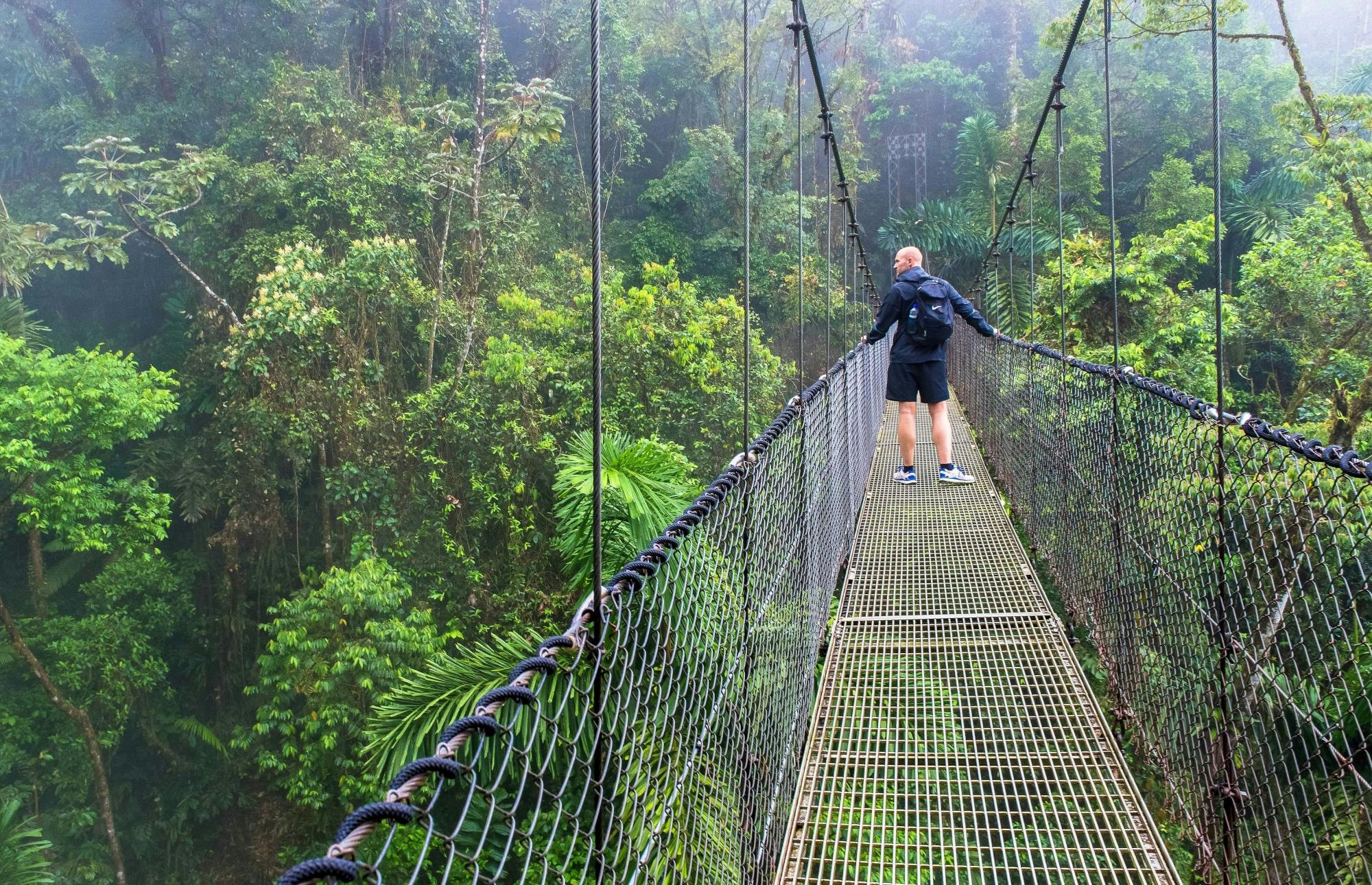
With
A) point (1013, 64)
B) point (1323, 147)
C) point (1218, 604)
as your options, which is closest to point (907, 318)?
point (1218, 604)

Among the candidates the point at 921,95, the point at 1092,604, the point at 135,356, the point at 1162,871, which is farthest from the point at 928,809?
the point at 921,95

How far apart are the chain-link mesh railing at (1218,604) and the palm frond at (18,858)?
6.30 meters

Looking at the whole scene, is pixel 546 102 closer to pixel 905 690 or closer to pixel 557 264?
pixel 557 264

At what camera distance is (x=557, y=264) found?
427 inches

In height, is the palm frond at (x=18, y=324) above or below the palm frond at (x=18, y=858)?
above

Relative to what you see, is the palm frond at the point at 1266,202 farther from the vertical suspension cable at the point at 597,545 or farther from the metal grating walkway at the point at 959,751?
the vertical suspension cable at the point at 597,545

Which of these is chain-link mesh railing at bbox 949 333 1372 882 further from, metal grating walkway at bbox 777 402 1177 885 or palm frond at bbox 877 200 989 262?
palm frond at bbox 877 200 989 262

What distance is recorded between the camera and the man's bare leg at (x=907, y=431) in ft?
10.4

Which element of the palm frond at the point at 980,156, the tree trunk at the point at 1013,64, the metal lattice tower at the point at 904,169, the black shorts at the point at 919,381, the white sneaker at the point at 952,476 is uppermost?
the tree trunk at the point at 1013,64

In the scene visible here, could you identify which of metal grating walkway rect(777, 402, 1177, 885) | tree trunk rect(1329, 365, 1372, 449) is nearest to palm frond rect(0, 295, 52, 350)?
metal grating walkway rect(777, 402, 1177, 885)

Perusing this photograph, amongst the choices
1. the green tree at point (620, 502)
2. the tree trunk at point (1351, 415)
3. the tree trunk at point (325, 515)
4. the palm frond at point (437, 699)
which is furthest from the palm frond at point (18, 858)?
the tree trunk at point (1351, 415)

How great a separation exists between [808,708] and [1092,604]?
2.35 feet

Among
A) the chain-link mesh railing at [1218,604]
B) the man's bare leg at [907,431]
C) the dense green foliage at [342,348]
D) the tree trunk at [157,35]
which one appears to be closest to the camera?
the chain-link mesh railing at [1218,604]

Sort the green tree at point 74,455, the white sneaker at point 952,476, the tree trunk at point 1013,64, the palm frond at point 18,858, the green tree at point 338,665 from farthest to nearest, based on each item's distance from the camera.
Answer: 1. the tree trunk at point 1013,64
2. the green tree at point 74,455
3. the green tree at point 338,665
4. the palm frond at point 18,858
5. the white sneaker at point 952,476
